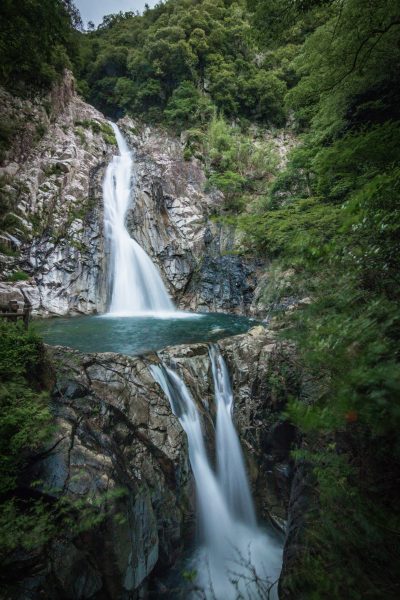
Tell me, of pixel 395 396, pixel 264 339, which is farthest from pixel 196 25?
pixel 395 396

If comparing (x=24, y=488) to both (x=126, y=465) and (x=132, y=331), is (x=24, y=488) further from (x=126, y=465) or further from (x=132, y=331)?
(x=132, y=331)

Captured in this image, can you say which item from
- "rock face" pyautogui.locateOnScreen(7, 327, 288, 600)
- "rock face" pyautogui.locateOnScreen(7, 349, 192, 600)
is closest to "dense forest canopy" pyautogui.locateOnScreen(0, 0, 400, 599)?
"rock face" pyautogui.locateOnScreen(7, 327, 288, 600)

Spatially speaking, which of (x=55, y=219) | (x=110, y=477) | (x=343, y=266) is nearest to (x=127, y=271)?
(x=55, y=219)

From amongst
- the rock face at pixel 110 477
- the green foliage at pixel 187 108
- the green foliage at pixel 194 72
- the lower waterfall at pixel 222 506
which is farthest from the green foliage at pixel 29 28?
the green foliage at pixel 194 72

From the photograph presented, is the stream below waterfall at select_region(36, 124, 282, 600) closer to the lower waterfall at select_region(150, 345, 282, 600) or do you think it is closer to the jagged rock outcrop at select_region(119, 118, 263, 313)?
the lower waterfall at select_region(150, 345, 282, 600)

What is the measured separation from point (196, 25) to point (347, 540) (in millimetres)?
35095

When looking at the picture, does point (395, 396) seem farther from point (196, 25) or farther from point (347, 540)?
point (196, 25)

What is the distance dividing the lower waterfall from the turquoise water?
73.0 inches

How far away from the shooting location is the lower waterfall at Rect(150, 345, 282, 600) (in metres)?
4.57

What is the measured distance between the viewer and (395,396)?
146 centimetres

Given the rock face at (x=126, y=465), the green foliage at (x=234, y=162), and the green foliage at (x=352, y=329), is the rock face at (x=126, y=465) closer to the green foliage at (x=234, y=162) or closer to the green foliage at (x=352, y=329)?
the green foliage at (x=352, y=329)

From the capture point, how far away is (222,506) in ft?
18.4

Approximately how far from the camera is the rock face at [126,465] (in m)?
3.07

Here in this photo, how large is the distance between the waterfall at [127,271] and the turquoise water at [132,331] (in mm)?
1946
